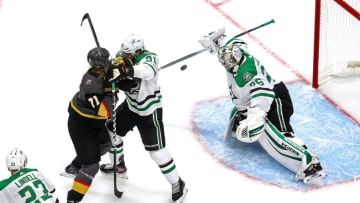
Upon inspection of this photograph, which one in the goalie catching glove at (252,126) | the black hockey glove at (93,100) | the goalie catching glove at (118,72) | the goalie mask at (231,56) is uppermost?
the goalie catching glove at (118,72)

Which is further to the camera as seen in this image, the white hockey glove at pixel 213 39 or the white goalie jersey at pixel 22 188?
the white hockey glove at pixel 213 39

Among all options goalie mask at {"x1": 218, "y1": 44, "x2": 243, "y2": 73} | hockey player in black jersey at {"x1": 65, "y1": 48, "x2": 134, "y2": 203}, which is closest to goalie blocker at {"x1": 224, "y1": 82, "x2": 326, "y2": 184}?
goalie mask at {"x1": 218, "y1": 44, "x2": 243, "y2": 73}

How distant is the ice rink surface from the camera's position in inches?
197

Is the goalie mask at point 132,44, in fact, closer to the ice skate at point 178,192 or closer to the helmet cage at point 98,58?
the helmet cage at point 98,58

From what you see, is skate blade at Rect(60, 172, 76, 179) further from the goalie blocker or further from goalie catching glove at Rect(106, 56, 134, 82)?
the goalie blocker

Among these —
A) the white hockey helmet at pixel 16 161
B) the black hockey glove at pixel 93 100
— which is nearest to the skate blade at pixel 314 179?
the black hockey glove at pixel 93 100

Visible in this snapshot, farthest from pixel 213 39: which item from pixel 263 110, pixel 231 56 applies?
pixel 263 110

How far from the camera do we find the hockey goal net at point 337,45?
5930mm

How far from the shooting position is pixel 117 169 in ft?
16.6

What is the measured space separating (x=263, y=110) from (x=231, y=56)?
1.45ft

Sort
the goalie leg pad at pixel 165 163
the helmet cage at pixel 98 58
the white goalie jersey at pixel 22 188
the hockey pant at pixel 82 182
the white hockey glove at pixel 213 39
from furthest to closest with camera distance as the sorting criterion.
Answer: the white hockey glove at pixel 213 39
the goalie leg pad at pixel 165 163
the hockey pant at pixel 82 182
the helmet cage at pixel 98 58
the white goalie jersey at pixel 22 188

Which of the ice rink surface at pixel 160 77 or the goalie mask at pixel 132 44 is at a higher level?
the goalie mask at pixel 132 44

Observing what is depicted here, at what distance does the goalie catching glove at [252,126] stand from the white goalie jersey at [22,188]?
155 centimetres

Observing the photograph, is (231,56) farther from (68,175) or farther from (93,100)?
(68,175)
